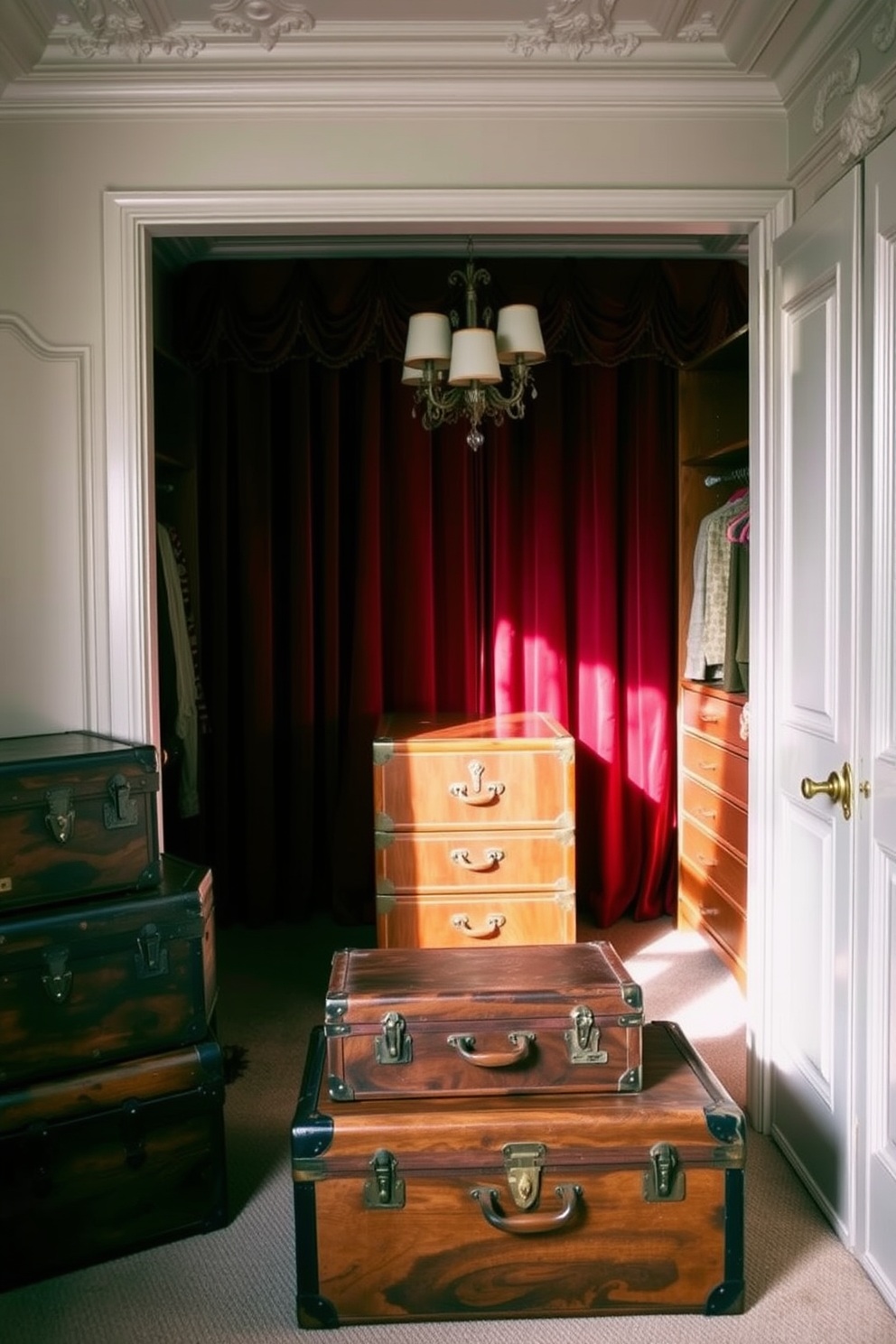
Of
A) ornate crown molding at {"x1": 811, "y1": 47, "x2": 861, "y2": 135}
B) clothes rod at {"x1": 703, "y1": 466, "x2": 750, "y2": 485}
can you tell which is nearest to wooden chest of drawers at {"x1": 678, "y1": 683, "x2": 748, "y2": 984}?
clothes rod at {"x1": 703, "y1": 466, "x2": 750, "y2": 485}

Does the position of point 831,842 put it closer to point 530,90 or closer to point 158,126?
point 530,90

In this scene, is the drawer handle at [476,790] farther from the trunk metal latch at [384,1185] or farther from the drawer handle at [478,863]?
the trunk metal latch at [384,1185]

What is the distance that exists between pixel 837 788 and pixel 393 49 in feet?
6.44

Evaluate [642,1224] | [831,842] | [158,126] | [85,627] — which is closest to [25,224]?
[158,126]

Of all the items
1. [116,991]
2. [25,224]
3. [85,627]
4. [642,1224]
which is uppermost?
[25,224]

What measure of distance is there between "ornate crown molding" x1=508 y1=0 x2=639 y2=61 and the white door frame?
0.31m

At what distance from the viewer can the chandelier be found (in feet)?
11.0

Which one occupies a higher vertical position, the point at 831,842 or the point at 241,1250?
the point at 831,842

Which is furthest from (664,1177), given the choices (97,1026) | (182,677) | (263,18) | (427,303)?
(427,303)

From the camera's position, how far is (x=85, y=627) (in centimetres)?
271

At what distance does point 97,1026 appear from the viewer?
233 cm

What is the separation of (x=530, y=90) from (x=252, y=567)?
85.0 inches

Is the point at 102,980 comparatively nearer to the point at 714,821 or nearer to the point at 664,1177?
the point at 664,1177

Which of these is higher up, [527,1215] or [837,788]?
[837,788]
